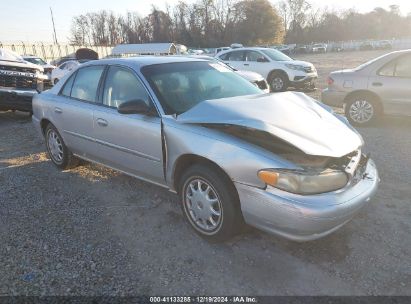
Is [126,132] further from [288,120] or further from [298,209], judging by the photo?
[298,209]

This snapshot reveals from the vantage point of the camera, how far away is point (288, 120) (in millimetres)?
3342

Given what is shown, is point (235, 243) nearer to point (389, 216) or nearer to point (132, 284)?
point (132, 284)

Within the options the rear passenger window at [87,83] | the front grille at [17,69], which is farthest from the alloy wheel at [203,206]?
the front grille at [17,69]

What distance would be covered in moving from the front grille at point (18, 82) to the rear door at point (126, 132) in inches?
240

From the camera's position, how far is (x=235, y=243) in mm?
3416

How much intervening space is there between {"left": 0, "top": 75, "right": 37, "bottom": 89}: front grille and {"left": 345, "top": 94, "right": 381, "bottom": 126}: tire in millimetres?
7504

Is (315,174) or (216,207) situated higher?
(315,174)

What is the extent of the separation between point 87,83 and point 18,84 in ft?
19.0

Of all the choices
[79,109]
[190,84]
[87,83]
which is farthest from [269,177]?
[87,83]

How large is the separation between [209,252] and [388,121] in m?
6.32

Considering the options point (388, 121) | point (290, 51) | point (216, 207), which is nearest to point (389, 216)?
point (216, 207)

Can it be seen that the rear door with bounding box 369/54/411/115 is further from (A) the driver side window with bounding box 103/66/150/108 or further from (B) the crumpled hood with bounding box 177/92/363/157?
(A) the driver side window with bounding box 103/66/150/108

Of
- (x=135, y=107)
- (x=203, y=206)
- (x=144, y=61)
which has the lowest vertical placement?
(x=203, y=206)

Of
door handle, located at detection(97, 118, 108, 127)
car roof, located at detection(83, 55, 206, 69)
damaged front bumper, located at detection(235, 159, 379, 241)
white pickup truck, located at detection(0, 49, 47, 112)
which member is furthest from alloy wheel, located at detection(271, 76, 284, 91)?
damaged front bumper, located at detection(235, 159, 379, 241)
